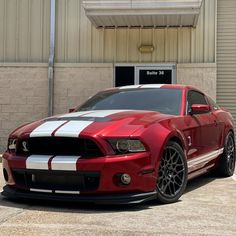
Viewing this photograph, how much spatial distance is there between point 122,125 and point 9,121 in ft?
26.5

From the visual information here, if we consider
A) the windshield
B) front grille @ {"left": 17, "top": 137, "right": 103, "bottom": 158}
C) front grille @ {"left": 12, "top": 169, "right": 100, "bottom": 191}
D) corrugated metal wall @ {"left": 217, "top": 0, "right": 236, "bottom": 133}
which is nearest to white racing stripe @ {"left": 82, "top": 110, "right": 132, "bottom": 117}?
the windshield

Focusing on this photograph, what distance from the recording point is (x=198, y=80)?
40.5 feet

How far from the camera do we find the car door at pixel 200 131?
632cm

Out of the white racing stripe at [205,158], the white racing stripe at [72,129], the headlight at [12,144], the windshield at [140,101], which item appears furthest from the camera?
the windshield at [140,101]

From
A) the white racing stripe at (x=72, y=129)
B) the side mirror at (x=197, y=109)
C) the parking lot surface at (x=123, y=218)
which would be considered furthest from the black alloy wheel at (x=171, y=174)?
the white racing stripe at (x=72, y=129)

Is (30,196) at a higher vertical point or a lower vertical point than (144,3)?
lower

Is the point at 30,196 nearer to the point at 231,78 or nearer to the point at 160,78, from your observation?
the point at 160,78

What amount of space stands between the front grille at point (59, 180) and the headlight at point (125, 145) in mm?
338

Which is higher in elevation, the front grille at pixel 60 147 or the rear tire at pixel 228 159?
the front grille at pixel 60 147

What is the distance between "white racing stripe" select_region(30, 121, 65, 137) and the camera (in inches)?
209

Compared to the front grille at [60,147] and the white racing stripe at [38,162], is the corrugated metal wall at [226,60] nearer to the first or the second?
the front grille at [60,147]

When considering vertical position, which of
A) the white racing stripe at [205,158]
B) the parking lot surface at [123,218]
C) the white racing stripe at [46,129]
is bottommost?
the parking lot surface at [123,218]

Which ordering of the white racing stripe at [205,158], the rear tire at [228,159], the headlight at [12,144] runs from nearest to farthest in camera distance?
the headlight at [12,144]
the white racing stripe at [205,158]
the rear tire at [228,159]

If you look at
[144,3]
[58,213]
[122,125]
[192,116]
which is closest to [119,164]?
[122,125]
